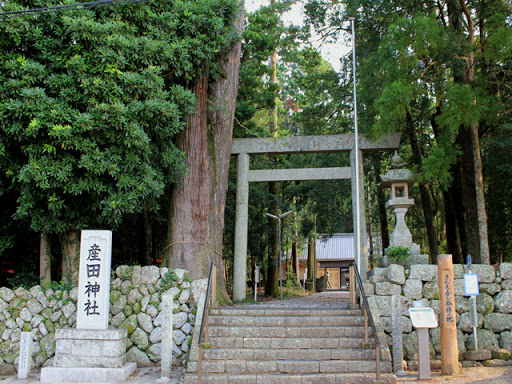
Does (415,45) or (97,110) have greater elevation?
(415,45)

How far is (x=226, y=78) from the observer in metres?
10.2

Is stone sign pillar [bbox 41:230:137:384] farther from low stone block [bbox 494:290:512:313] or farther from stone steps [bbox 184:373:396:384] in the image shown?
low stone block [bbox 494:290:512:313]

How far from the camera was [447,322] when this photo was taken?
6.69 metres

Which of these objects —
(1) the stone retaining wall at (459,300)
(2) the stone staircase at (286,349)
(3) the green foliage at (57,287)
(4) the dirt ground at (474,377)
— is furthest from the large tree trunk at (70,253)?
(4) the dirt ground at (474,377)

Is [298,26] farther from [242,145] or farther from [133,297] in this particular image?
[133,297]

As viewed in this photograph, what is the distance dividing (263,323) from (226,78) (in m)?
5.73

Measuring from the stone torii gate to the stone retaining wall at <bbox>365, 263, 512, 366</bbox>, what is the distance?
226 cm

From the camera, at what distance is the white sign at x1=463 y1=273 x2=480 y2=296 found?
7.37 metres

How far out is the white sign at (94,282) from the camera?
687cm

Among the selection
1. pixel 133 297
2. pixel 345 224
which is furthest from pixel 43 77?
pixel 345 224

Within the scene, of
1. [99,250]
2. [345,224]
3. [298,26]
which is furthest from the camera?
[345,224]

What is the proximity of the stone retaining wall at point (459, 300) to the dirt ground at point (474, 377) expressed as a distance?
1.69 ft

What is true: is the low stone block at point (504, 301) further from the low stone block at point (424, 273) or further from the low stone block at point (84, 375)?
the low stone block at point (84, 375)

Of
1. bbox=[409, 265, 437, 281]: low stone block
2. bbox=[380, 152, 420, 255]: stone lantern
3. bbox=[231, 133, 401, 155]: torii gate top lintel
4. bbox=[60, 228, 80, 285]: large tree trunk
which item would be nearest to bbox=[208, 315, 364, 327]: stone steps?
bbox=[409, 265, 437, 281]: low stone block
